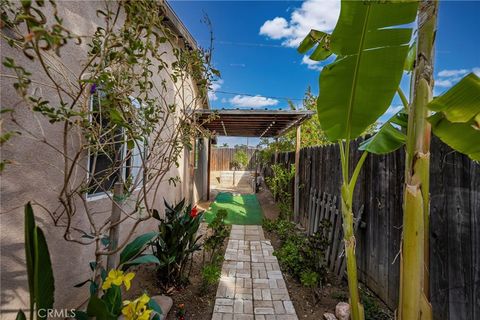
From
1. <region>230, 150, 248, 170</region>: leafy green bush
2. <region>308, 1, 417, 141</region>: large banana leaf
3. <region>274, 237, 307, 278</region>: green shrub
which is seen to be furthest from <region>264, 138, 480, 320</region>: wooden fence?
<region>230, 150, 248, 170</region>: leafy green bush

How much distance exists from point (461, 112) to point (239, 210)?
317 inches

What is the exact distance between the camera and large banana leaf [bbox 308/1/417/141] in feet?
4.67

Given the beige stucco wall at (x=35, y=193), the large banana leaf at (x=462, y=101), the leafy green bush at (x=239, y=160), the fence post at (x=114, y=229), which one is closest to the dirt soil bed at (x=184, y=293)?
the beige stucco wall at (x=35, y=193)

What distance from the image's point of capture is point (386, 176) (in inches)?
119

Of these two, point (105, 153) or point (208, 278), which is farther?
A: point (208, 278)

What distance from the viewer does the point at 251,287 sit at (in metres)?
3.51

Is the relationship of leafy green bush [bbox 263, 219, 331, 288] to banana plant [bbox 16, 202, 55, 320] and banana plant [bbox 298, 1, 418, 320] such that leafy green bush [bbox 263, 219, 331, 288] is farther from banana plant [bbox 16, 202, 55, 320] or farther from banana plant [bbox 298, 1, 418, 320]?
banana plant [bbox 16, 202, 55, 320]

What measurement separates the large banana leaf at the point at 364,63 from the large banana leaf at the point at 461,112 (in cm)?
36

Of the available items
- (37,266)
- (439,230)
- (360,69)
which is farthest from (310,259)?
(37,266)

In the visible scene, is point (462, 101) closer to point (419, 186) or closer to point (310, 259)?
point (419, 186)

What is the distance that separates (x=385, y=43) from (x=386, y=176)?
202 cm

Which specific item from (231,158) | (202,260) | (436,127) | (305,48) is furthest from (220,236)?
(231,158)

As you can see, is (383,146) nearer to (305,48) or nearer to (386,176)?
(386,176)

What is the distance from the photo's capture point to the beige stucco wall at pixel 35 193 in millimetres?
1813
